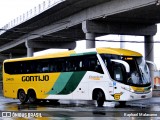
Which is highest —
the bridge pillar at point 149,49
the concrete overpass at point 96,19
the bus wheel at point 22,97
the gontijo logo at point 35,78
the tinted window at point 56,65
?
the concrete overpass at point 96,19

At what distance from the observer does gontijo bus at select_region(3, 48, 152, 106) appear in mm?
20609

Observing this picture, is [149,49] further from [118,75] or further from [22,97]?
[118,75]

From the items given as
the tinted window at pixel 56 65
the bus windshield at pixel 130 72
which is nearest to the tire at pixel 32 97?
the tinted window at pixel 56 65

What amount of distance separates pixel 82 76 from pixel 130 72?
10.2ft

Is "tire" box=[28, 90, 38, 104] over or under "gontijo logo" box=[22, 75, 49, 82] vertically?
under

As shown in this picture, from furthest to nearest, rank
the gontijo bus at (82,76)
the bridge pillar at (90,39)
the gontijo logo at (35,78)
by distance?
1. the bridge pillar at (90,39)
2. the gontijo logo at (35,78)
3. the gontijo bus at (82,76)

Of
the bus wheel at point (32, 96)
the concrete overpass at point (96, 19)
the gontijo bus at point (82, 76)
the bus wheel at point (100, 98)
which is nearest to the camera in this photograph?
the gontijo bus at point (82, 76)

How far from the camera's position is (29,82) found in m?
25.7

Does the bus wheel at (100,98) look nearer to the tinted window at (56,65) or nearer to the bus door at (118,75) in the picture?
the bus door at (118,75)

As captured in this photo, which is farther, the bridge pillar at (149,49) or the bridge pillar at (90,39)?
the bridge pillar at (149,49)

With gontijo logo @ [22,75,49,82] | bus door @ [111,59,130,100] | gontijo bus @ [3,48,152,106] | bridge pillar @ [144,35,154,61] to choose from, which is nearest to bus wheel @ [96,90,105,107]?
gontijo bus @ [3,48,152,106]

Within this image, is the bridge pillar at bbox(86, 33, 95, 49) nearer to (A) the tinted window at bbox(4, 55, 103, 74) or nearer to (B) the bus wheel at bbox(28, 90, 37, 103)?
(A) the tinted window at bbox(4, 55, 103, 74)

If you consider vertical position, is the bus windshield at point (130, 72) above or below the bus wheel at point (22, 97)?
above

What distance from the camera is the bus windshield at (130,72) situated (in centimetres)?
2047
